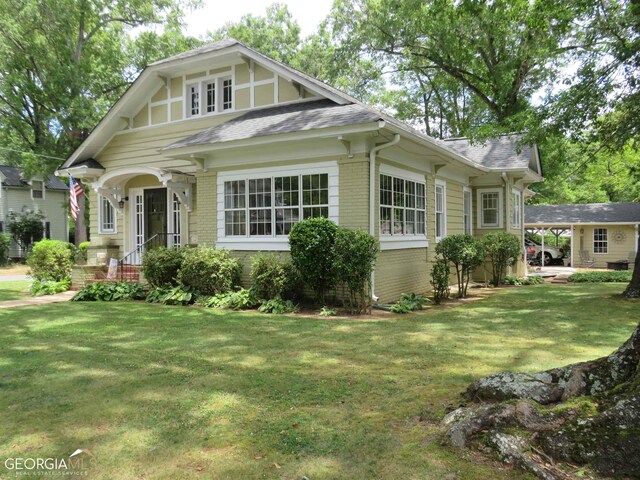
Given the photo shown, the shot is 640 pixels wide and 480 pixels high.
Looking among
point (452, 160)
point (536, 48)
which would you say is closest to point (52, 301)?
point (452, 160)

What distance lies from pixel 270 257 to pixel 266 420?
21.6 feet

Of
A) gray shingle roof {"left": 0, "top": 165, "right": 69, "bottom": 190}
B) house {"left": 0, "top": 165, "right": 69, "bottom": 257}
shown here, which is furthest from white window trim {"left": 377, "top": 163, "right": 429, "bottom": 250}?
gray shingle roof {"left": 0, "top": 165, "right": 69, "bottom": 190}

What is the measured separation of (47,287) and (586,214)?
26065mm

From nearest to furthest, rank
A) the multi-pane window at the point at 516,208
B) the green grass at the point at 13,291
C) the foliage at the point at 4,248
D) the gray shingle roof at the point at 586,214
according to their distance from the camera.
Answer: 1. the green grass at the point at 13,291
2. the multi-pane window at the point at 516,208
3. the gray shingle roof at the point at 586,214
4. the foliage at the point at 4,248

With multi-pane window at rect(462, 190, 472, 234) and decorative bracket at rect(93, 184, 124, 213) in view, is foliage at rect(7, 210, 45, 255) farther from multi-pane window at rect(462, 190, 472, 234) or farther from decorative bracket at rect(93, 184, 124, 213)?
multi-pane window at rect(462, 190, 472, 234)

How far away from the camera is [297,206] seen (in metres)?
10.7

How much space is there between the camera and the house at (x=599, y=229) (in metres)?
24.2

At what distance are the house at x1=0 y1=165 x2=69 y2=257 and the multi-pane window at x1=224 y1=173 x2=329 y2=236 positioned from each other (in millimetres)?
24008

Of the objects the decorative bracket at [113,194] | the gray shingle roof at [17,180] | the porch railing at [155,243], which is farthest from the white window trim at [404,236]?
the gray shingle roof at [17,180]

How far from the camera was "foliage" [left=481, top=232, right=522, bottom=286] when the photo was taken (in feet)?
47.2

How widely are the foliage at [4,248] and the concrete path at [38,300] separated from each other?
17862mm

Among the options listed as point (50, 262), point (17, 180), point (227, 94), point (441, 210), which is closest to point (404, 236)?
point (441, 210)

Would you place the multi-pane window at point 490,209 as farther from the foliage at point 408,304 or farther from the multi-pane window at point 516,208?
the foliage at point 408,304

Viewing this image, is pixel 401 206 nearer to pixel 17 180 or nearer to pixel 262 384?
pixel 262 384
